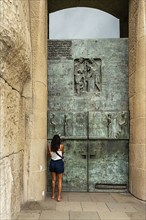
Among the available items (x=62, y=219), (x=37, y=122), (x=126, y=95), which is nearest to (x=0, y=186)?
(x=62, y=219)

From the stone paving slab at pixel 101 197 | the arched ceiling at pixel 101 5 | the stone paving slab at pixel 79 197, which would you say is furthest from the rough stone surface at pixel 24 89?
the arched ceiling at pixel 101 5

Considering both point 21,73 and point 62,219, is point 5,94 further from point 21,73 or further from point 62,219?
point 62,219

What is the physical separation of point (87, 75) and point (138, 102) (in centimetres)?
164

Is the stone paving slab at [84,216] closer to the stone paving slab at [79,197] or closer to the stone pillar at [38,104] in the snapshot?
the stone paving slab at [79,197]

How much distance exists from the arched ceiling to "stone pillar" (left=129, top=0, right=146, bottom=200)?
177 cm

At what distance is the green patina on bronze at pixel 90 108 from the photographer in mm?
7129

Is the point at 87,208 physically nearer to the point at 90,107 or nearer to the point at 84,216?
the point at 84,216

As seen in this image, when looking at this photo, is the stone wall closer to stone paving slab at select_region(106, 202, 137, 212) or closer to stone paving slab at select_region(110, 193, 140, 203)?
stone paving slab at select_region(106, 202, 137, 212)

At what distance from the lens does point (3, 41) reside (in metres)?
3.64

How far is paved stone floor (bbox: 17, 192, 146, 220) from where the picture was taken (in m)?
5.02

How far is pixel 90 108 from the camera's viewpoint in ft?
23.7

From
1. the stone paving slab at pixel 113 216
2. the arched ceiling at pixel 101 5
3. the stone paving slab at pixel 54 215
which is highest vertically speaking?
the arched ceiling at pixel 101 5

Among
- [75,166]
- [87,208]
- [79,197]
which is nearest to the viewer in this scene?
[87,208]

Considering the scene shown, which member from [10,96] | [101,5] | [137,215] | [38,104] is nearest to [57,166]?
[38,104]
